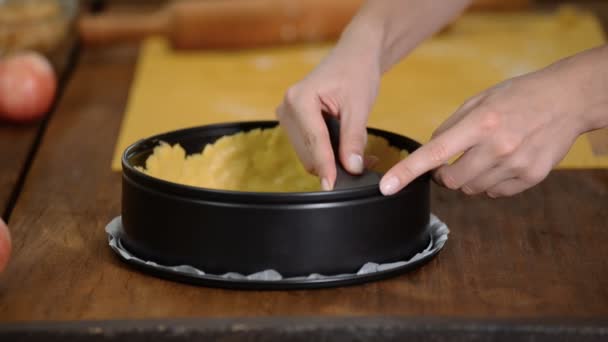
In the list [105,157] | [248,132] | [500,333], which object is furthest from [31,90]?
[500,333]

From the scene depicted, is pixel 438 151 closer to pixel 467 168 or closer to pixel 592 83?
pixel 467 168

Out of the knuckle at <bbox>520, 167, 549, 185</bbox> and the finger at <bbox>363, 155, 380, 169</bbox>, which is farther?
the finger at <bbox>363, 155, 380, 169</bbox>

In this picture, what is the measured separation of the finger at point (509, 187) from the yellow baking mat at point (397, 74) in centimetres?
46

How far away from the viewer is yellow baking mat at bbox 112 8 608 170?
204 centimetres

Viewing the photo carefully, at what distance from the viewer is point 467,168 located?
1.25 m

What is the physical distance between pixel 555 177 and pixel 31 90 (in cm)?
110

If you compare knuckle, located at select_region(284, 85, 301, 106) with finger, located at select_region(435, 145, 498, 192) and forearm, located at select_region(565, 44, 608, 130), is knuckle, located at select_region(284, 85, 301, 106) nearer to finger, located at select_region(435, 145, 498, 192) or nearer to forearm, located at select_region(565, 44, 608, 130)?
finger, located at select_region(435, 145, 498, 192)

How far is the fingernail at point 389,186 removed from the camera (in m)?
1.17

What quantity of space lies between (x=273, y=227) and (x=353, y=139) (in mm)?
203

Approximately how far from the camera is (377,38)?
1512mm

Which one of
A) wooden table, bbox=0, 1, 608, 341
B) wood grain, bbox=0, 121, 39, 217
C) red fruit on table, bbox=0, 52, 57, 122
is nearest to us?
wooden table, bbox=0, 1, 608, 341

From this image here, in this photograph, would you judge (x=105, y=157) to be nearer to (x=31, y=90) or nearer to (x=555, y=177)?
(x=31, y=90)

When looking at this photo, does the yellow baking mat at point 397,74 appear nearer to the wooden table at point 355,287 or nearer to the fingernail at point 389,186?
the wooden table at point 355,287

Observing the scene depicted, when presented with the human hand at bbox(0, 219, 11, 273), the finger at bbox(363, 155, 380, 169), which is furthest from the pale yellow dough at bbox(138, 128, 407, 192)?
the human hand at bbox(0, 219, 11, 273)
